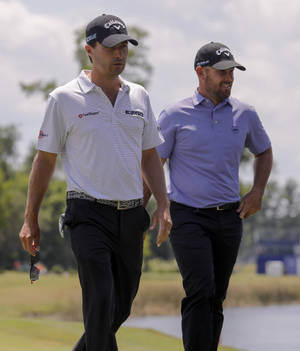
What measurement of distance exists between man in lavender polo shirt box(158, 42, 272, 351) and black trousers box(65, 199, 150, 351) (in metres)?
1.02

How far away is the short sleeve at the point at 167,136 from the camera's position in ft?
22.7

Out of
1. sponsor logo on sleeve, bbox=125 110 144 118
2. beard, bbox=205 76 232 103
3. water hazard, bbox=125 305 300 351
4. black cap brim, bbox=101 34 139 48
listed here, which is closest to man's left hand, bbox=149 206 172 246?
sponsor logo on sleeve, bbox=125 110 144 118

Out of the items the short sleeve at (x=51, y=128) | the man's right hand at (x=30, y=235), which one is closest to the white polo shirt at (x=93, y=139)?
the short sleeve at (x=51, y=128)

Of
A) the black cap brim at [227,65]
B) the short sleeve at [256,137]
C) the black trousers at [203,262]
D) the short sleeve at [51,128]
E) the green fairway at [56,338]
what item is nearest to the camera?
the short sleeve at [51,128]

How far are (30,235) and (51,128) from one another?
0.69m

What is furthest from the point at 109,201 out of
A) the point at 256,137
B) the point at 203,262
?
the point at 256,137

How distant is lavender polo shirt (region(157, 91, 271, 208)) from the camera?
6.86 metres

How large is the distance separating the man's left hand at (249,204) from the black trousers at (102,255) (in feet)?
4.50

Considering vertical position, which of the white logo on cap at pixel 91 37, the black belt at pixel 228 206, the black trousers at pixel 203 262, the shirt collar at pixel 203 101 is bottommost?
the black trousers at pixel 203 262

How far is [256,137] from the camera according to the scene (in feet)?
23.9

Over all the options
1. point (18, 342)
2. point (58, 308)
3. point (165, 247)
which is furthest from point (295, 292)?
point (165, 247)

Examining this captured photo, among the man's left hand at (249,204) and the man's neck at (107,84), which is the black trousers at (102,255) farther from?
the man's left hand at (249,204)

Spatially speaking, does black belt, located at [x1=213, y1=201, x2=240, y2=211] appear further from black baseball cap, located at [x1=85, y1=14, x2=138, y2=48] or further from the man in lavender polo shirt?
black baseball cap, located at [x1=85, y1=14, x2=138, y2=48]

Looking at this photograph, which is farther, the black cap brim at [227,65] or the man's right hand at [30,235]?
the black cap brim at [227,65]
